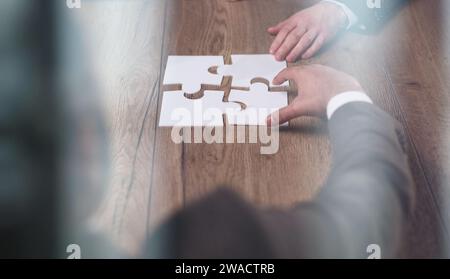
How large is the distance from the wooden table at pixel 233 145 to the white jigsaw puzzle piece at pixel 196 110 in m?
0.03

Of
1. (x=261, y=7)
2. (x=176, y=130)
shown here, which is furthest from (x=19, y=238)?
(x=261, y=7)

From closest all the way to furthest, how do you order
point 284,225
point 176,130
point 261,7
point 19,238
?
1. point 284,225
2. point 19,238
3. point 176,130
4. point 261,7

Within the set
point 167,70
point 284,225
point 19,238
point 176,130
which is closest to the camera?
point 284,225

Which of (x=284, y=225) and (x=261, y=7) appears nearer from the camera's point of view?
(x=284, y=225)

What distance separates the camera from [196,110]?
5.48 ft

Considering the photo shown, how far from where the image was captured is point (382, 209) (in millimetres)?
1386

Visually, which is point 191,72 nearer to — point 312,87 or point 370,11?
point 312,87

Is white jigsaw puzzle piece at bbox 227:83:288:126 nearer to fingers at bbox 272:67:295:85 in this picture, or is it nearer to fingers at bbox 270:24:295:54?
fingers at bbox 272:67:295:85

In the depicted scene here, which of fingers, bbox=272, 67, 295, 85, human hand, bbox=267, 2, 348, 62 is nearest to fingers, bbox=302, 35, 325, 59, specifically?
human hand, bbox=267, 2, 348, 62

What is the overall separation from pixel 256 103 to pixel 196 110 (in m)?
0.13

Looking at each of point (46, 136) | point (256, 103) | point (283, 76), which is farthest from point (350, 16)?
point (46, 136)

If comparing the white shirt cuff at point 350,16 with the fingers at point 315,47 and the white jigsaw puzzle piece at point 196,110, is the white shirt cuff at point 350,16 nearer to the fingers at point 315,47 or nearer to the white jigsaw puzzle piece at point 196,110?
the fingers at point 315,47
